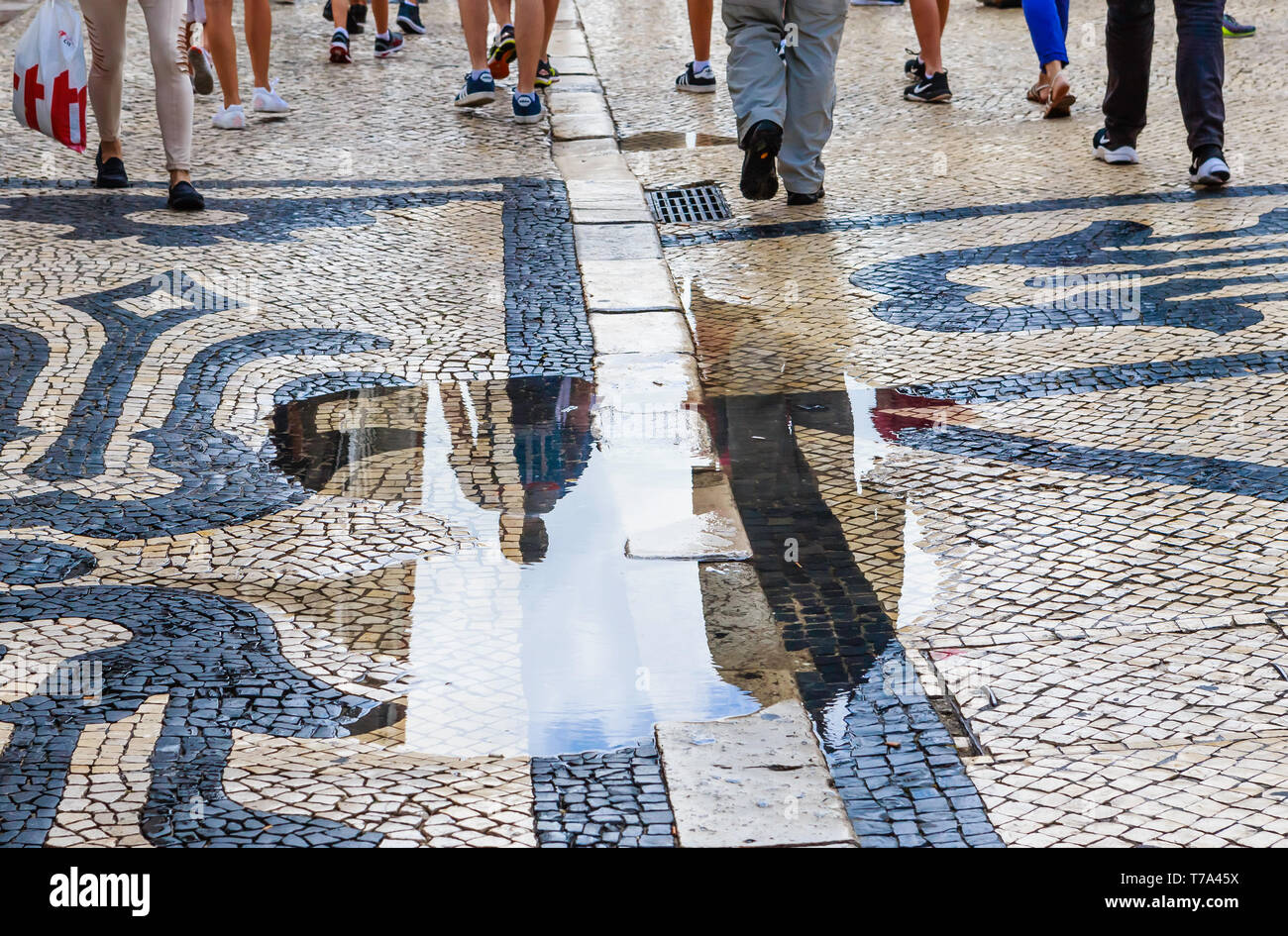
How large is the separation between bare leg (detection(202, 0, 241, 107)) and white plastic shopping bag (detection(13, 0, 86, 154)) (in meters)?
1.80

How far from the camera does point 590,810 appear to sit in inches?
91.6

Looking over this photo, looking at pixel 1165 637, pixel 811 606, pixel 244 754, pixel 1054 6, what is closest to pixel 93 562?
pixel 244 754

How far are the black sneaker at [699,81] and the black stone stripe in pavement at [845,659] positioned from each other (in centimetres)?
441

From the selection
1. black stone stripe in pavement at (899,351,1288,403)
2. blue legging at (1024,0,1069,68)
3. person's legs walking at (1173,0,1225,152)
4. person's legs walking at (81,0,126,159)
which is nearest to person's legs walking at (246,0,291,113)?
person's legs walking at (81,0,126,159)

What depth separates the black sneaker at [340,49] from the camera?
8750 mm

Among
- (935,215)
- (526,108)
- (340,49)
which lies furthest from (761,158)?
(340,49)

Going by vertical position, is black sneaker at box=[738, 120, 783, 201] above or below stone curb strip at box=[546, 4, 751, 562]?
above

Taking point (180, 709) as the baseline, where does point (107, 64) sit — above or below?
above

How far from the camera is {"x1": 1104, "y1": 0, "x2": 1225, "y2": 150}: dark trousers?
18.8 feet

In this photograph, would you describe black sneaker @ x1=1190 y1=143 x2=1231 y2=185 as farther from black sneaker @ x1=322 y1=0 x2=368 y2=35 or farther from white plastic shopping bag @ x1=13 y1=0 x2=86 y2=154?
black sneaker @ x1=322 y1=0 x2=368 y2=35

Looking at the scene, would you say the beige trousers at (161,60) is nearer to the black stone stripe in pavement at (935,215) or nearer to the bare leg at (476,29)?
the black stone stripe in pavement at (935,215)

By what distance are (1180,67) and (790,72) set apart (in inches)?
58.6

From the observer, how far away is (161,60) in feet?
18.4

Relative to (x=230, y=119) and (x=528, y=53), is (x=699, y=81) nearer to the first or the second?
(x=528, y=53)
